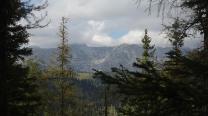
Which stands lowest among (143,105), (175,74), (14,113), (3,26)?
(14,113)

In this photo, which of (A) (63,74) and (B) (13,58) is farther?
(A) (63,74)

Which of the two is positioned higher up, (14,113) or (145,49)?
(145,49)

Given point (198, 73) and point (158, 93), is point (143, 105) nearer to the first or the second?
point (158, 93)

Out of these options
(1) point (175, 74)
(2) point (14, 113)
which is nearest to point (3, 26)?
(2) point (14, 113)

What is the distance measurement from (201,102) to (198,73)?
0.40 m

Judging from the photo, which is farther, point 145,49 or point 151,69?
point 145,49

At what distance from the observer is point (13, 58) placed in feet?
68.1

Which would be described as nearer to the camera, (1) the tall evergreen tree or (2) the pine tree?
(1) the tall evergreen tree

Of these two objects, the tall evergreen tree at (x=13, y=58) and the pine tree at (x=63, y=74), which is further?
the pine tree at (x=63, y=74)

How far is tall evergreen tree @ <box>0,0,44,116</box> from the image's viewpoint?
13312 millimetres

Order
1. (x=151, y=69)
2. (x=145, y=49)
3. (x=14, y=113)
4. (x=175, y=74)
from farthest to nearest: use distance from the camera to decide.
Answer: (x=145, y=49)
(x=14, y=113)
(x=175, y=74)
(x=151, y=69)

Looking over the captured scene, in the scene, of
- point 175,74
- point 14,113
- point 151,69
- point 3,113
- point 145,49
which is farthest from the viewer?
point 145,49

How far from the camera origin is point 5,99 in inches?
524

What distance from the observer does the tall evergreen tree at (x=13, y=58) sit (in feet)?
43.7
